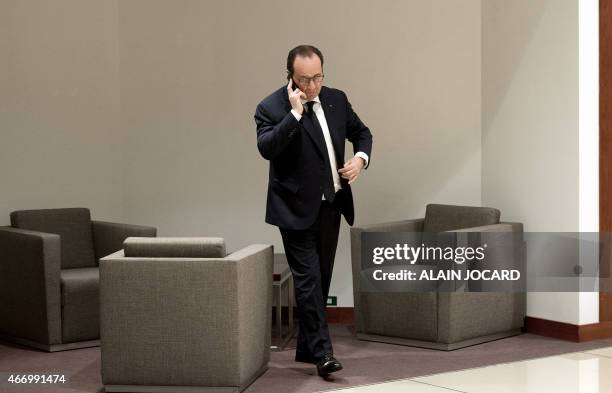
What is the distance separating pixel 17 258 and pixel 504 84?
331cm

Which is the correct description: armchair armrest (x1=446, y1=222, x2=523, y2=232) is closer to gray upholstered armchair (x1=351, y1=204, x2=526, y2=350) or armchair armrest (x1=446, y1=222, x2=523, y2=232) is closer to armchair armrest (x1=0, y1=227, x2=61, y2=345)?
gray upholstered armchair (x1=351, y1=204, x2=526, y2=350)

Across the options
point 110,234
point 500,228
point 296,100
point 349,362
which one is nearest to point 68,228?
point 110,234

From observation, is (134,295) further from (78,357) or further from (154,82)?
(154,82)

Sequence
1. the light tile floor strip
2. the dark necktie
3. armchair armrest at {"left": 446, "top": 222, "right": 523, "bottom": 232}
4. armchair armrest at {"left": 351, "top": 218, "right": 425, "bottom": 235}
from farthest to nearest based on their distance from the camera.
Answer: armchair armrest at {"left": 351, "top": 218, "right": 425, "bottom": 235}, armchair armrest at {"left": 446, "top": 222, "right": 523, "bottom": 232}, the dark necktie, the light tile floor strip

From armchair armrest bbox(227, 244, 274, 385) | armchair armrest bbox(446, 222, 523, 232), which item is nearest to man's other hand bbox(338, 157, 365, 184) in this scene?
armchair armrest bbox(227, 244, 274, 385)

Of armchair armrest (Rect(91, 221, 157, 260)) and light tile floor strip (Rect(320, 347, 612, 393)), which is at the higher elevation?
armchair armrest (Rect(91, 221, 157, 260))

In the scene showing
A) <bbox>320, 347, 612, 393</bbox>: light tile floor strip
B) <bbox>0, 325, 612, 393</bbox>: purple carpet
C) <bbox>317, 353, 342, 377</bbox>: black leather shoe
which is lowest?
<bbox>320, 347, 612, 393</bbox>: light tile floor strip

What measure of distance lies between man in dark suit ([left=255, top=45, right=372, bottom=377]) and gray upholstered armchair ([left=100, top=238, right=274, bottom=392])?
17.2 inches

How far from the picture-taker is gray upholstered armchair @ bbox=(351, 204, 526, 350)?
5.35 m

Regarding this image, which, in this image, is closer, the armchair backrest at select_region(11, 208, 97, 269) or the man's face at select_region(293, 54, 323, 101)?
the man's face at select_region(293, 54, 323, 101)

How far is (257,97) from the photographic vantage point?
21.3 feet

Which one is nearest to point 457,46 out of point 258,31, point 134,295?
point 258,31

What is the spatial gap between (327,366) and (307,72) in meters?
1.45

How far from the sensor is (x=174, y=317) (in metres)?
4.20
